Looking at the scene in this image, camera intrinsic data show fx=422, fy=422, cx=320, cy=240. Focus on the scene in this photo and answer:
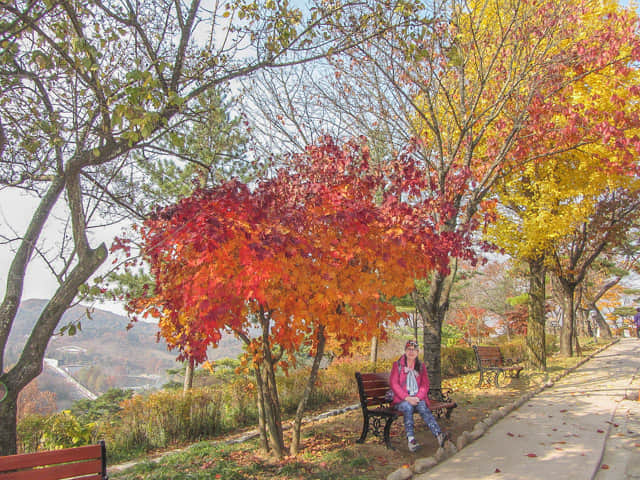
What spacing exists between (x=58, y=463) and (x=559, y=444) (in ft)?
17.3

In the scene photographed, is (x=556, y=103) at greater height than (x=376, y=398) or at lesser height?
greater

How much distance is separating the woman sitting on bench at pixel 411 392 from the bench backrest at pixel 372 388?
40 cm

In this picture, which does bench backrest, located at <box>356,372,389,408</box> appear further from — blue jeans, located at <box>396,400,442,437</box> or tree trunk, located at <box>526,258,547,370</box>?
tree trunk, located at <box>526,258,547,370</box>

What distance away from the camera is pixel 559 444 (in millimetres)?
5109

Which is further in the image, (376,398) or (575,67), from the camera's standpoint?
(575,67)

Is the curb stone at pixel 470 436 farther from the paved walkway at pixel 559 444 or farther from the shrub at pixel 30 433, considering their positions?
the shrub at pixel 30 433

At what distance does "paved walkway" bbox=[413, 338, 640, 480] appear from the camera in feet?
13.7

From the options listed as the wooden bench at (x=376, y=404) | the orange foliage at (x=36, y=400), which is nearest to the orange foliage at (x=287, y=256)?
the wooden bench at (x=376, y=404)

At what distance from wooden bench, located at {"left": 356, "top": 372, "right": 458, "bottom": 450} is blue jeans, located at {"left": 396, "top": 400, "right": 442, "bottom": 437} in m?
0.08

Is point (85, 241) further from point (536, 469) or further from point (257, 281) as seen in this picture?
point (536, 469)

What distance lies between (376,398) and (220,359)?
7784mm

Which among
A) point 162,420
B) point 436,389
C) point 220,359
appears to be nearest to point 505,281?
point 220,359

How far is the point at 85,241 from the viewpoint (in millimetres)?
4250

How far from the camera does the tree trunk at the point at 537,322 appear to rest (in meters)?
12.6
